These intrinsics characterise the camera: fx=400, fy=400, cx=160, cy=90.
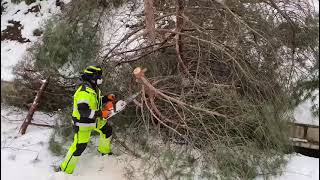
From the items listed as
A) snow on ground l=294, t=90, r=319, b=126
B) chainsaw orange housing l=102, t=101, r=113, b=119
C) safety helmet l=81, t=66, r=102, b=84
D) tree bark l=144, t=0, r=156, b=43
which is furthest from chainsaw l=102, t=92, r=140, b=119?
snow on ground l=294, t=90, r=319, b=126

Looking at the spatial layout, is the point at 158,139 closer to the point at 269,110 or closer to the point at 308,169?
the point at 269,110

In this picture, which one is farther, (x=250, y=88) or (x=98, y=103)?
(x=250, y=88)

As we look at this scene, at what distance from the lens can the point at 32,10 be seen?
392 inches

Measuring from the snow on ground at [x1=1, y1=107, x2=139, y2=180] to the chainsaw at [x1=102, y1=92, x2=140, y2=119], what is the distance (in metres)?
0.65

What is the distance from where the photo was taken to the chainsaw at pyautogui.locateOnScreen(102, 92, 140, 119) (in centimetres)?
521

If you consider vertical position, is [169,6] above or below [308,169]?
above

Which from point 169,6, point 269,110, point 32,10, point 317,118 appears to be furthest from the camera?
point 32,10

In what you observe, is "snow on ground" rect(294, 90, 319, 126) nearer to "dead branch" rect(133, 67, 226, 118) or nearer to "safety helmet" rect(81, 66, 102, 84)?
"dead branch" rect(133, 67, 226, 118)

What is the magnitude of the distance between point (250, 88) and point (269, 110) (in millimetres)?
389

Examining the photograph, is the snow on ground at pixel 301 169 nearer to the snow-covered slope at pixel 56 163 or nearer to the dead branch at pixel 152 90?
the snow-covered slope at pixel 56 163

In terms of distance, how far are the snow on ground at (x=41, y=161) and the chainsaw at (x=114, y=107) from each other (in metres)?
0.65

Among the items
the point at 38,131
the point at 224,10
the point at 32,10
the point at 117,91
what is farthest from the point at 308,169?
the point at 32,10

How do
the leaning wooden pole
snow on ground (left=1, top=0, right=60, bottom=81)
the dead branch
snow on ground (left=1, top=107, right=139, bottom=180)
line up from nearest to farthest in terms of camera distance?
the dead branch < snow on ground (left=1, top=107, right=139, bottom=180) < the leaning wooden pole < snow on ground (left=1, top=0, right=60, bottom=81)

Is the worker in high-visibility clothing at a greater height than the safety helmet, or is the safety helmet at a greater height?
the safety helmet
